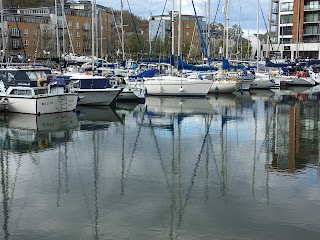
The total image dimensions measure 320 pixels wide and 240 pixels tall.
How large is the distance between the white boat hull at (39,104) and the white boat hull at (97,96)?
3587 millimetres

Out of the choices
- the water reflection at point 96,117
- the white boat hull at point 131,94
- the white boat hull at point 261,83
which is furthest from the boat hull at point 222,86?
the water reflection at point 96,117

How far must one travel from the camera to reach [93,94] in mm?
31484

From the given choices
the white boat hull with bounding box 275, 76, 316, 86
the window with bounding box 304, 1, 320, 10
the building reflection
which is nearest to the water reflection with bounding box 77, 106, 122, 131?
the building reflection

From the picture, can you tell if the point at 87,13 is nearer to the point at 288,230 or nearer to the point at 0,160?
the point at 0,160

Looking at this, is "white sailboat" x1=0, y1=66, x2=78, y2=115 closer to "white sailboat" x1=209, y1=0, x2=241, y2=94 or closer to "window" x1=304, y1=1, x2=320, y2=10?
"white sailboat" x1=209, y1=0, x2=241, y2=94

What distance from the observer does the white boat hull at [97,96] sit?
31.3 meters

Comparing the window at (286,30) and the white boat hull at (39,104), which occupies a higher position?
the window at (286,30)

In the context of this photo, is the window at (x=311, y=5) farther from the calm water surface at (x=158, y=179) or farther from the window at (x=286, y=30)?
the calm water surface at (x=158, y=179)

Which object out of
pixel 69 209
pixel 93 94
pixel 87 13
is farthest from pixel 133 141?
pixel 87 13

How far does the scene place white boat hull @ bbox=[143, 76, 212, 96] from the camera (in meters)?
38.4

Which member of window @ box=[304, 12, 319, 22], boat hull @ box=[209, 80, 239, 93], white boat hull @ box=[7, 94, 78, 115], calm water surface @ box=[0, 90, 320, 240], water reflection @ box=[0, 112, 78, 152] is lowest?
calm water surface @ box=[0, 90, 320, 240]

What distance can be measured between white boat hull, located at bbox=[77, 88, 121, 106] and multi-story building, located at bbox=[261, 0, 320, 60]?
57.9 meters

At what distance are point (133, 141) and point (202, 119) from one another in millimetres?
7831

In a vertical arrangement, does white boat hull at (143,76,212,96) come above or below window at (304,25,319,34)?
below
